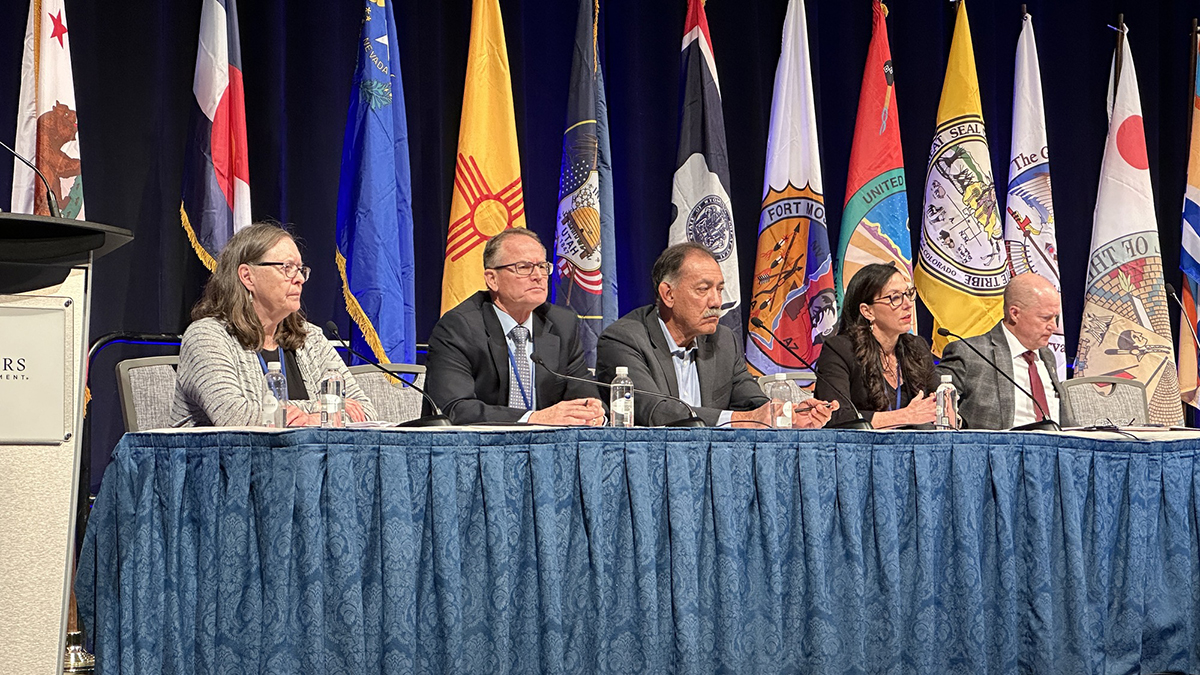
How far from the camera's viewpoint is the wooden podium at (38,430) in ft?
5.87

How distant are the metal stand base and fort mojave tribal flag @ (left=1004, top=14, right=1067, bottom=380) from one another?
13.2 ft

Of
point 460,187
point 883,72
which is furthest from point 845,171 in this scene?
point 460,187

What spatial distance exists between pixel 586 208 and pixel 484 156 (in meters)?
0.46

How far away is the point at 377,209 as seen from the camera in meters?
4.36

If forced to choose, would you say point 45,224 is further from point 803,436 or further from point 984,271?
point 984,271

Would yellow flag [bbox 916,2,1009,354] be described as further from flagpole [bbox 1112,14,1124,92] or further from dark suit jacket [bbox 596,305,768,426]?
dark suit jacket [bbox 596,305,768,426]

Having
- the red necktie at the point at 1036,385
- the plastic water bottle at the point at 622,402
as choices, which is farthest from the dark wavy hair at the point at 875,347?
the plastic water bottle at the point at 622,402

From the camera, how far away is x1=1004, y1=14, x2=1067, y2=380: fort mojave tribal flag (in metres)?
5.16

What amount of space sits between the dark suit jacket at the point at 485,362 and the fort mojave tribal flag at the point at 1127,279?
2.78 meters

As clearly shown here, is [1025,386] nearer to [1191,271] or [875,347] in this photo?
[875,347]

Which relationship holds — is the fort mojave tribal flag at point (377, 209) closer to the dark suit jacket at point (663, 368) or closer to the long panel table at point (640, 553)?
the dark suit jacket at point (663, 368)

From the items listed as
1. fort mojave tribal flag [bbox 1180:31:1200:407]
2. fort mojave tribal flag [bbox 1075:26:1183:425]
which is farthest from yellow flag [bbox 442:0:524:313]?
fort mojave tribal flag [bbox 1180:31:1200:407]

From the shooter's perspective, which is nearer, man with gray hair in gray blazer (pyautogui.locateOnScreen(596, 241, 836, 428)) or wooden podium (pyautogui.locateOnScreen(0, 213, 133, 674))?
wooden podium (pyautogui.locateOnScreen(0, 213, 133, 674))

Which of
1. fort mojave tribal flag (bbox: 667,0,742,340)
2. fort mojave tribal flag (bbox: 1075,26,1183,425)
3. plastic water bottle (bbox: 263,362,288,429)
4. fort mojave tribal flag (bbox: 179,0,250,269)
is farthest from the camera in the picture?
fort mojave tribal flag (bbox: 1075,26,1183,425)
